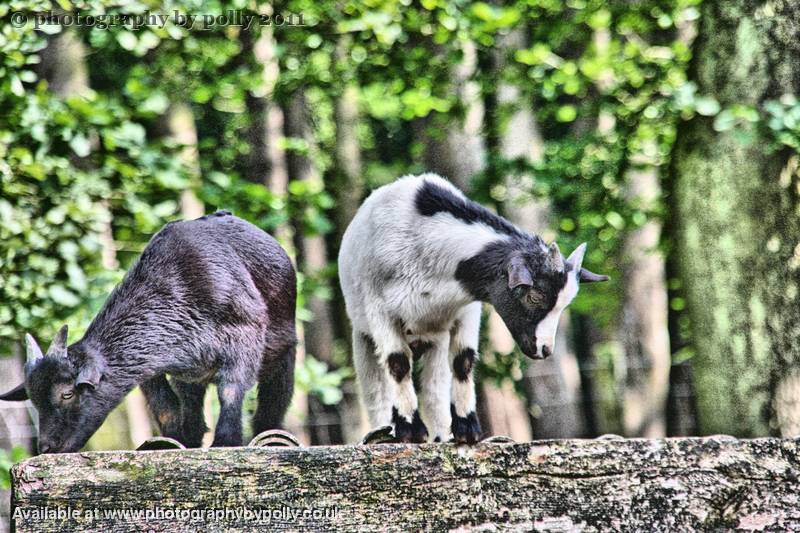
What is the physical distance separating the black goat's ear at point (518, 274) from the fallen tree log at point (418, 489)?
2.47 feet

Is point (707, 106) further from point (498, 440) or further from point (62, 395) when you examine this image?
point (62, 395)

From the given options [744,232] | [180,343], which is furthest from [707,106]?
[180,343]

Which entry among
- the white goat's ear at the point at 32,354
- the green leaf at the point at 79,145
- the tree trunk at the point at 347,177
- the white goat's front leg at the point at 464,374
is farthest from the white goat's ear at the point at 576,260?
the tree trunk at the point at 347,177

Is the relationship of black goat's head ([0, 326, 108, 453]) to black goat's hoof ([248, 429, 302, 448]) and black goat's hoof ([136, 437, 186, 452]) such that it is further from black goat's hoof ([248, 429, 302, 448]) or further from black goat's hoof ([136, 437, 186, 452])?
black goat's hoof ([248, 429, 302, 448])

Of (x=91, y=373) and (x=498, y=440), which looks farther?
(x=498, y=440)

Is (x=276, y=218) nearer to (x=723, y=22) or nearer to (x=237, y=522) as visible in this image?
(x=723, y=22)

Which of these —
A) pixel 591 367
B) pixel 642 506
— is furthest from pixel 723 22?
pixel 591 367

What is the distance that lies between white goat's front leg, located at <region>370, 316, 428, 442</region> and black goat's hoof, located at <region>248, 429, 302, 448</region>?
0.50 m

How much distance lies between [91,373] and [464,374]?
5.75ft

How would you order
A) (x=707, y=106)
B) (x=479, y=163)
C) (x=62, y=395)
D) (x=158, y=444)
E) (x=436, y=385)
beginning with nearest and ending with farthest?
(x=62, y=395) → (x=158, y=444) → (x=436, y=385) → (x=707, y=106) → (x=479, y=163)

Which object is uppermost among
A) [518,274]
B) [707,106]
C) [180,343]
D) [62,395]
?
[707,106]

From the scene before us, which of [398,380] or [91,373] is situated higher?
[91,373]

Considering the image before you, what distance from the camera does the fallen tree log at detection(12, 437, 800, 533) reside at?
4555 mm

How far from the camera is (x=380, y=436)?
15.8 ft
